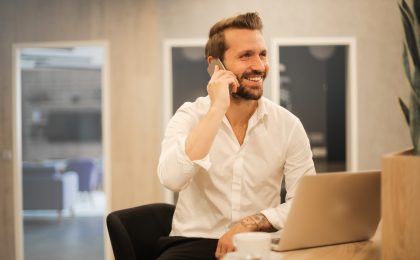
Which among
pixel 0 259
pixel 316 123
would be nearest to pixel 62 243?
pixel 0 259

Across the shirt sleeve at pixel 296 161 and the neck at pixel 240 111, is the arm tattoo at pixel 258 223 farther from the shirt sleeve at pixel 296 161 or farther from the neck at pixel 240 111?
the neck at pixel 240 111

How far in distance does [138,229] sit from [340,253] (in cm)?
84

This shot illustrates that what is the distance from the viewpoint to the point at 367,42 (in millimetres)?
4602

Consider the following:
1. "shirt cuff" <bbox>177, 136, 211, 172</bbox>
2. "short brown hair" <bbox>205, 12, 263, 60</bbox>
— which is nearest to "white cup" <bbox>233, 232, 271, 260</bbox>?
"shirt cuff" <bbox>177, 136, 211, 172</bbox>

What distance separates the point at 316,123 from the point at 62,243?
3.48 meters

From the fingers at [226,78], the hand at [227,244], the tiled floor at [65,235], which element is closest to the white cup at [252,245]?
the hand at [227,244]

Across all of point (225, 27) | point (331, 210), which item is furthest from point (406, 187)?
point (225, 27)

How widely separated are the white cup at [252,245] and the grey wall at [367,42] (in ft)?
12.1

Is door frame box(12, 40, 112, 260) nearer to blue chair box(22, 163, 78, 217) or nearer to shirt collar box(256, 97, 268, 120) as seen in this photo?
blue chair box(22, 163, 78, 217)

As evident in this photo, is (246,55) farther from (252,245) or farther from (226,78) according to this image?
(252,245)

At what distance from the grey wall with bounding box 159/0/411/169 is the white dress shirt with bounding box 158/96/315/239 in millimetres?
2927

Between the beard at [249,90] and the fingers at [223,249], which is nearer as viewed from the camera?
the fingers at [223,249]

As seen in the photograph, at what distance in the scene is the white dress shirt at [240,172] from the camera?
1.77 metres

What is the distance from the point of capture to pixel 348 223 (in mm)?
1321
